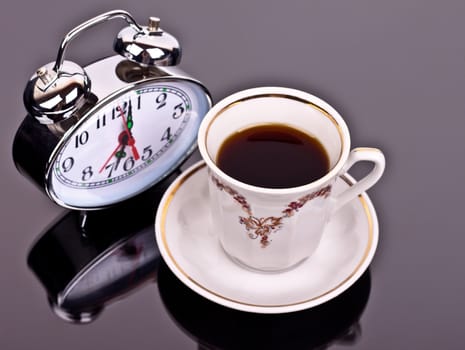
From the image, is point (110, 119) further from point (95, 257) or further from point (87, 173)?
point (95, 257)

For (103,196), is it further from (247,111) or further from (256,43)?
(256,43)

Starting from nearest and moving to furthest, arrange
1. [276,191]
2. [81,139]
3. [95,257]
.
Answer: [276,191], [81,139], [95,257]

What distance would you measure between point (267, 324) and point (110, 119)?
0.36 meters

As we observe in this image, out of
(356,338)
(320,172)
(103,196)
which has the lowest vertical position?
(356,338)

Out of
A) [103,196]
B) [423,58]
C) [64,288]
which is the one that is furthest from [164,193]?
[423,58]

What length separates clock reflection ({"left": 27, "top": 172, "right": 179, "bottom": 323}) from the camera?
50.6 inches

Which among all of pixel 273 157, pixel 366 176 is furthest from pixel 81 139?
pixel 366 176

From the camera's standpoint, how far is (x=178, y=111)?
1.32 m

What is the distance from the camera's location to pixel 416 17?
1.66 m

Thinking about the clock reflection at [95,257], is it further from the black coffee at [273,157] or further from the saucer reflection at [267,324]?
the black coffee at [273,157]

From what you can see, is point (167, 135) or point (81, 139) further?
point (167, 135)

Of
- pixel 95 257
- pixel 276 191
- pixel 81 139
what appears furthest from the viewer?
pixel 95 257

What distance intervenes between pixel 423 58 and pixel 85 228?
0.67 m

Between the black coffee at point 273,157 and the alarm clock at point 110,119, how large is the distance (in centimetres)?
11
